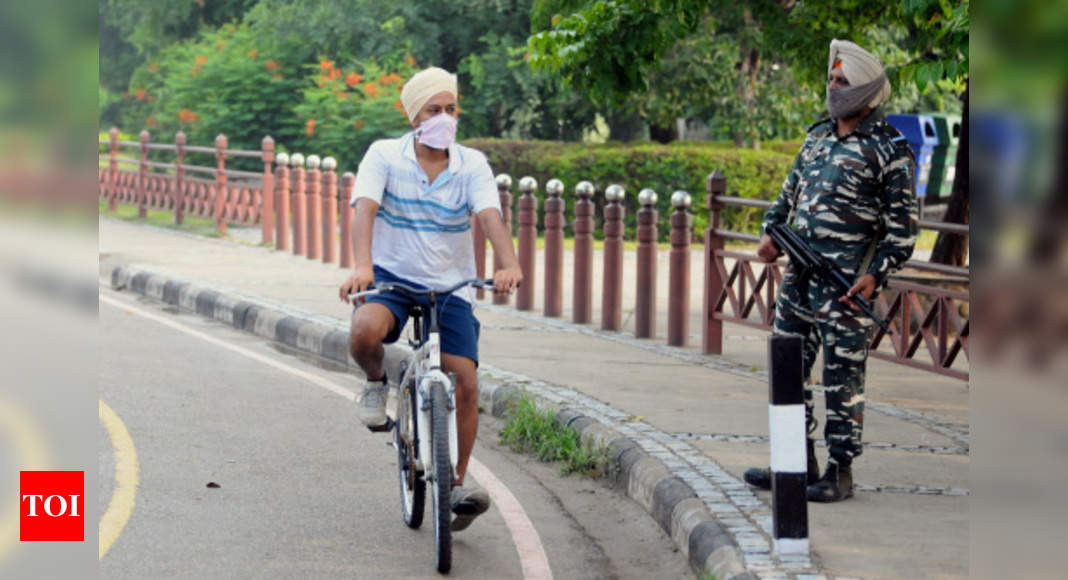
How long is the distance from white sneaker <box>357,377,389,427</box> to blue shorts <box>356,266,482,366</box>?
0.85 ft

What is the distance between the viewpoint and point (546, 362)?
32.5 feet

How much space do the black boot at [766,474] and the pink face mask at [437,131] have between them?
6.29 ft

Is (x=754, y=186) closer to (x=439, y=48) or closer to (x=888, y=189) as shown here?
(x=439, y=48)

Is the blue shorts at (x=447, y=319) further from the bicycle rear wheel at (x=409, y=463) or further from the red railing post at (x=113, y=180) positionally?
the red railing post at (x=113, y=180)

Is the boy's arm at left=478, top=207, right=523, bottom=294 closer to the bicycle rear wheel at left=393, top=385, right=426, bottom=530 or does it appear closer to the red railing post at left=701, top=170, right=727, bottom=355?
the bicycle rear wheel at left=393, top=385, right=426, bottom=530

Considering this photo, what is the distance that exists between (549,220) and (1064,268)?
11499 millimetres

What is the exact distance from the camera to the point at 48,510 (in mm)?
2092

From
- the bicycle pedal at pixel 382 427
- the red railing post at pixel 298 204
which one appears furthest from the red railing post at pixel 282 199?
the bicycle pedal at pixel 382 427

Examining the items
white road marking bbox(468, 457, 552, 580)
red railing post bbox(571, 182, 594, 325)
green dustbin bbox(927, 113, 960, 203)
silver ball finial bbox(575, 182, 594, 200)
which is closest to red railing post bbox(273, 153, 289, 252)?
red railing post bbox(571, 182, 594, 325)

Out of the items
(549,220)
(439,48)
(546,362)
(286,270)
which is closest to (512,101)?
(439,48)

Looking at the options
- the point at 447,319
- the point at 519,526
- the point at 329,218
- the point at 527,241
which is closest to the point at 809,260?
the point at 447,319

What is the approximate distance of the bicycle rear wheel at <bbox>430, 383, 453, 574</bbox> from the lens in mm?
5008

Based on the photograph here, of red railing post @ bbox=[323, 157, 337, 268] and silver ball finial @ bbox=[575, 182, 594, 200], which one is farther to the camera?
red railing post @ bbox=[323, 157, 337, 268]

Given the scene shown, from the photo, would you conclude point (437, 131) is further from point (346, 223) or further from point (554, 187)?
point (346, 223)
